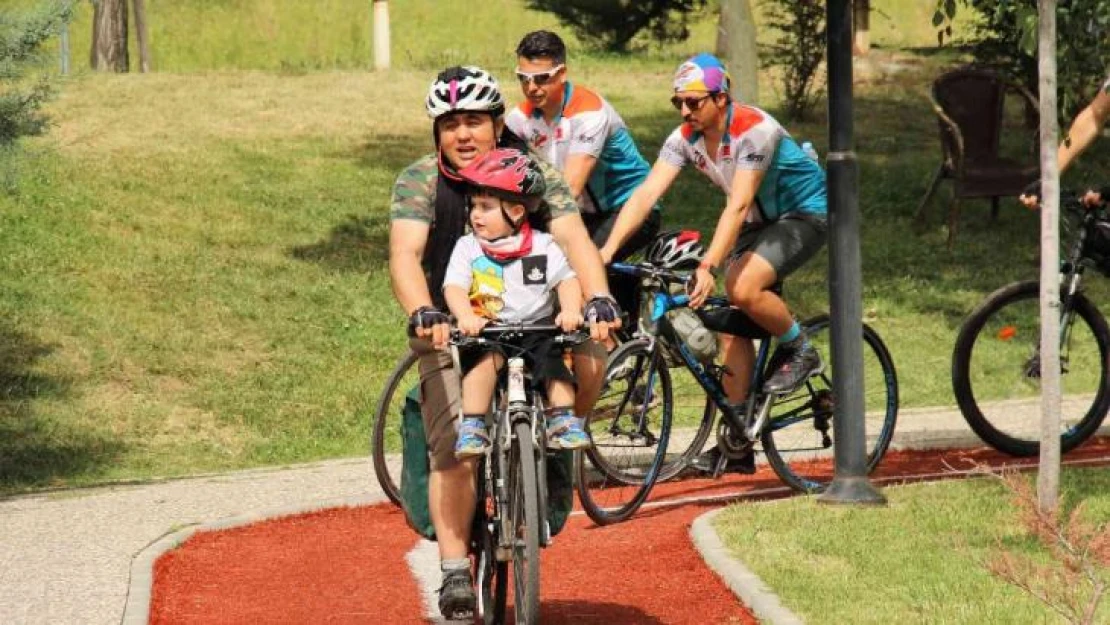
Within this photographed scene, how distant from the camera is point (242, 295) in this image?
15.8m

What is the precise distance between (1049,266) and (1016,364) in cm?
252

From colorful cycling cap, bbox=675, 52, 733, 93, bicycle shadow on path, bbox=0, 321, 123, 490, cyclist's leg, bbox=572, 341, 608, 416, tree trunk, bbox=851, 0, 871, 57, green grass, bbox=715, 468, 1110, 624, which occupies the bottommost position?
bicycle shadow on path, bbox=0, 321, 123, 490

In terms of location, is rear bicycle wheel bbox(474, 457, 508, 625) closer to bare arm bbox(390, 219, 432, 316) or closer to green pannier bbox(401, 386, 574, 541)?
green pannier bbox(401, 386, 574, 541)

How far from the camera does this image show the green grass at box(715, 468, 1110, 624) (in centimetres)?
720

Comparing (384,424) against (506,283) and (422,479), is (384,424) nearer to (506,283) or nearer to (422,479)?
(422,479)

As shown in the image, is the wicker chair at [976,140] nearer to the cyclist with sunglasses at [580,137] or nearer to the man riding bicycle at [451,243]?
the cyclist with sunglasses at [580,137]

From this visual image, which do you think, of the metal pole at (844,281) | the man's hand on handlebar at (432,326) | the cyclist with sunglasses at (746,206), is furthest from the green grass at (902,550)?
the man's hand on handlebar at (432,326)

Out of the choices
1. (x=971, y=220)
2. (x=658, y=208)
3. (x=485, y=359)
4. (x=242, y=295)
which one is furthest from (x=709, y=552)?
(x=971, y=220)

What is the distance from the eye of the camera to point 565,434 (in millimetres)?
6789

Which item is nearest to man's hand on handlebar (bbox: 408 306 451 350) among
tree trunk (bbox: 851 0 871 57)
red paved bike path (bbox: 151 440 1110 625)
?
red paved bike path (bbox: 151 440 1110 625)

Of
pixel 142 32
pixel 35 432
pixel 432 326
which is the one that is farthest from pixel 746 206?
pixel 142 32

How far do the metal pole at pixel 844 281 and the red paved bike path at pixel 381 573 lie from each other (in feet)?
2.01

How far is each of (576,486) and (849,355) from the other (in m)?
1.33

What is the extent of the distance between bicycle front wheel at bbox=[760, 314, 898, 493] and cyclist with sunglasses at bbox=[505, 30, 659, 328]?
0.91 metres
